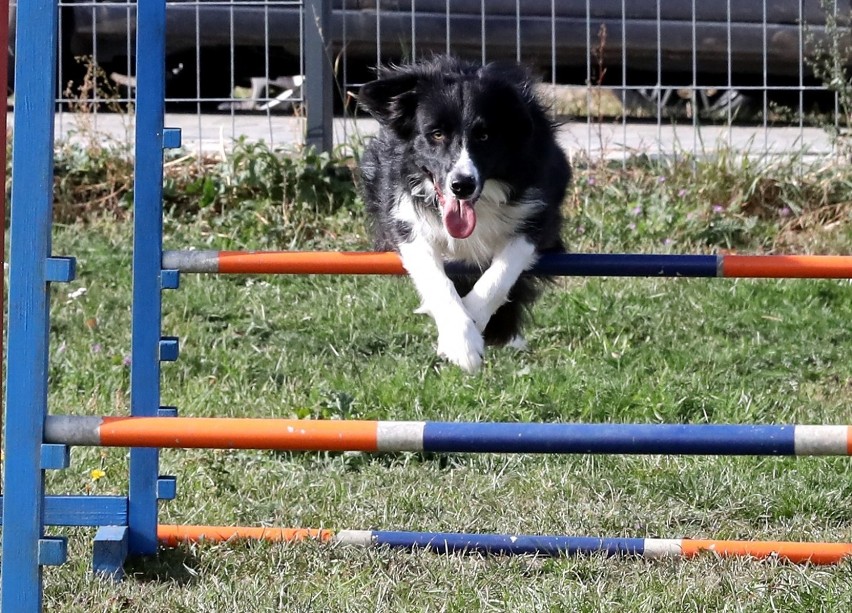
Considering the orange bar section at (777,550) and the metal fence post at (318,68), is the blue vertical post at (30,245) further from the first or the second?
the metal fence post at (318,68)

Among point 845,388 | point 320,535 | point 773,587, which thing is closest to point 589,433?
point 773,587

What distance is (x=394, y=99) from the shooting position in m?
3.84

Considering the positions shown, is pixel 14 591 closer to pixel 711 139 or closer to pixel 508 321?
pixel 508 321

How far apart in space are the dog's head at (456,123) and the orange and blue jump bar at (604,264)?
Answer: 0.44 metres

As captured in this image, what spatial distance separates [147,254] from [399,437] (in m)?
1.10

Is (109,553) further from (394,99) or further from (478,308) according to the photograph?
(394,99)

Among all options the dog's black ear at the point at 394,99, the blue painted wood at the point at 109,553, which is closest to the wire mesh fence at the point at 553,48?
Answer: the dog's black ear at the point at 394,99

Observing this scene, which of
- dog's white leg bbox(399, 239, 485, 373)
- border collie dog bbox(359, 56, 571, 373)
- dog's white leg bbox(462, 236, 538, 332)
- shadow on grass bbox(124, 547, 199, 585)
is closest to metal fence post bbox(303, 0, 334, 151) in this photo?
border collie dog bbox(359, 56, 571, 373)

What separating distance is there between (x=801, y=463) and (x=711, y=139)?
3609 millimetres

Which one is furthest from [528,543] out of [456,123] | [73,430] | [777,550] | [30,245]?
[30,245]

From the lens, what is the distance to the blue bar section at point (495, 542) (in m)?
3.31

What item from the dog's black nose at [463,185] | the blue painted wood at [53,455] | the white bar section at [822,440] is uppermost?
the dog's black nose at [463,185]

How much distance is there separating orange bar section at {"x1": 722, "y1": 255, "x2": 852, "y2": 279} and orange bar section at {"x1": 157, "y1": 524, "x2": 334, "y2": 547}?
131 centimetres

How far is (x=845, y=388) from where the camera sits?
15.6 feet
